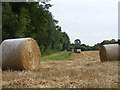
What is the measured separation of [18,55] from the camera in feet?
26.5

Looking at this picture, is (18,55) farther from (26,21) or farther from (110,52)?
(26,21)

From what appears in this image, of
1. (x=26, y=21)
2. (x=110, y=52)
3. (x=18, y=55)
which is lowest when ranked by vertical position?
(x=110, y=52)

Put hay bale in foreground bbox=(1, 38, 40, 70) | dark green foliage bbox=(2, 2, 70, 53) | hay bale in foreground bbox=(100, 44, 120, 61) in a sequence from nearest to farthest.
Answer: hay bale in foreground bbox=(1, 38, 40, 70), hay bale in foreground bbox=(100, 44, 120, 61), dark green foliage bbox=(2, 2, 70, 53)

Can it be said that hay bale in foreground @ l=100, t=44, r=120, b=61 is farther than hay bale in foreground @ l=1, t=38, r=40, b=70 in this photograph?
Yes

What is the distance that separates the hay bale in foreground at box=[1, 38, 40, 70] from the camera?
26.5 ft

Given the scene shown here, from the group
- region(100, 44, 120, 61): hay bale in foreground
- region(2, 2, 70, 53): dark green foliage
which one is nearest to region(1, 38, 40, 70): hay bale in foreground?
region(100, 44, 120, 61): hay bale in foreground

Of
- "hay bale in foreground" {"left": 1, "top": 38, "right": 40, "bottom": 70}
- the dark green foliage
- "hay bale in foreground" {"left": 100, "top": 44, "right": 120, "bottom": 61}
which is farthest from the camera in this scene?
the dark green foliage

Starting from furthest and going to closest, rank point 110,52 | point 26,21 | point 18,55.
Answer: point 26,21 → point 110,52 → point 18,55

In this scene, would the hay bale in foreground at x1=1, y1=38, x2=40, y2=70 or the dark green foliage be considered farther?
the dark green foliage

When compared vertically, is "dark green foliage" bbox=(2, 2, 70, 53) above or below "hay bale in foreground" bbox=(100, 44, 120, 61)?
above

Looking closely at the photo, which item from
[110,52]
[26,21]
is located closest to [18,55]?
[110,52]

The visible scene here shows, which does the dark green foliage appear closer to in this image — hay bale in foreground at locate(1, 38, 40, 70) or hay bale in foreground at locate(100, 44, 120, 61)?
hay bale in foreground at locate(100, 44, 120, 61)

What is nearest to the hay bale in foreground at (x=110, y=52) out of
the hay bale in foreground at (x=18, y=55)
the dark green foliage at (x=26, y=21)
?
the hay bale in foreground at (x=18, y=55)

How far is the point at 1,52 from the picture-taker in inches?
330
